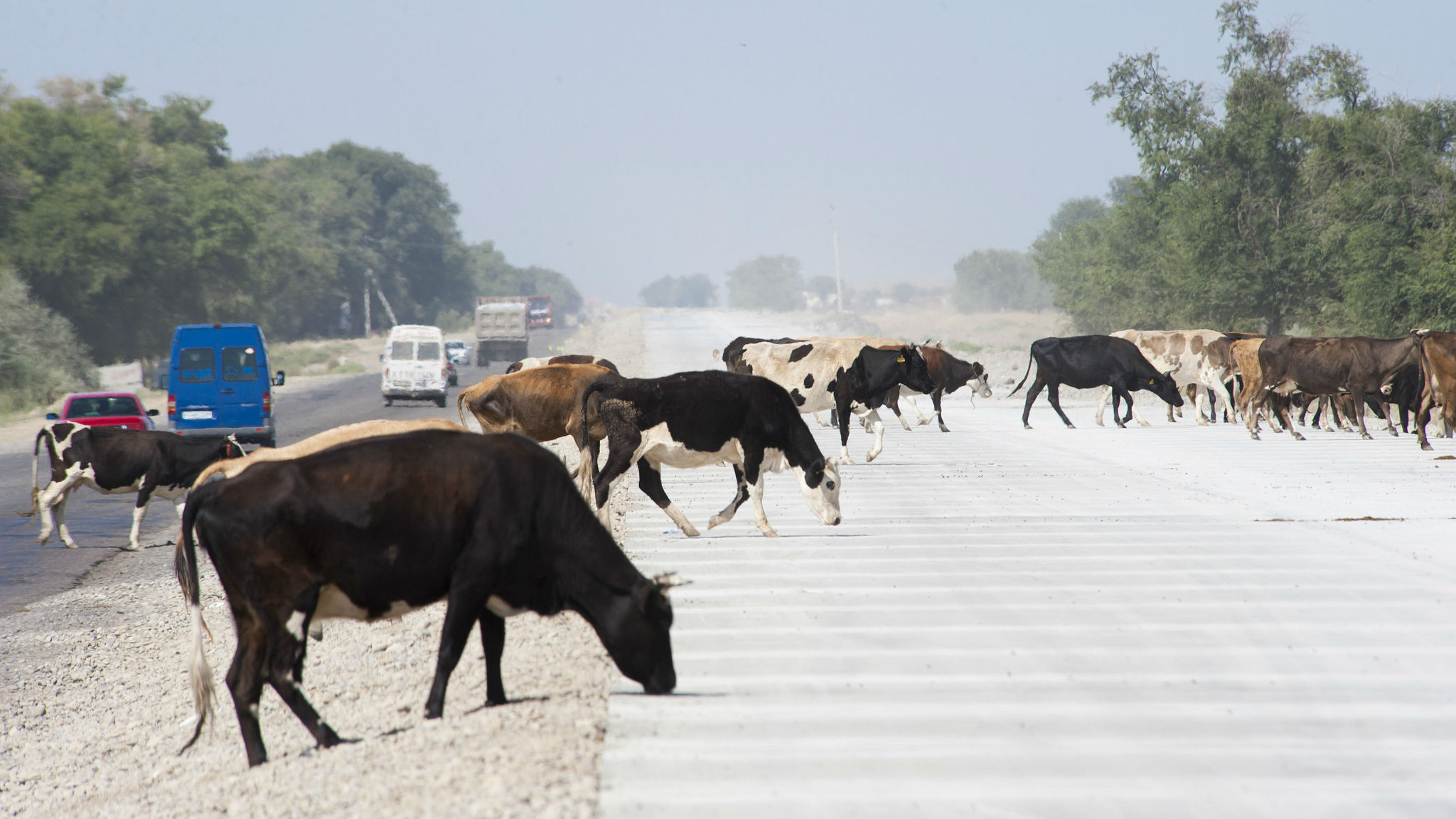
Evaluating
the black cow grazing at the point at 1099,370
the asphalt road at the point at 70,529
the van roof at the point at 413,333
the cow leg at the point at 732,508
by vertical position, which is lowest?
the asphalt road at the point at 70,529

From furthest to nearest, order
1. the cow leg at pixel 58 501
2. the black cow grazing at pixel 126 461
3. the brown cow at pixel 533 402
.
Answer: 1. the cow leg at pixel 58 501
2. the black cow grazing at pixel 126 461
3. the brown cow at pixel 533 402

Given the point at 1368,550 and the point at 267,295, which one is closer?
the point at 1368,550

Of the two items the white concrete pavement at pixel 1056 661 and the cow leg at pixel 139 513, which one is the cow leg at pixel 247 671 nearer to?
the white concrete pavement at pixel 1056 661

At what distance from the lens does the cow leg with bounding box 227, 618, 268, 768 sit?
5.82 metres

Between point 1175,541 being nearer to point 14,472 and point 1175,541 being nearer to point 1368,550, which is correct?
point 1368,550

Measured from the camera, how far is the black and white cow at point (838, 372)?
1845 centimetres

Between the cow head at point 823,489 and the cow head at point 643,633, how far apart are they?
16.8ft

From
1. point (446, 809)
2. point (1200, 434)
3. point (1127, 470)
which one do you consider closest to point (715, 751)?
point (446, 809)

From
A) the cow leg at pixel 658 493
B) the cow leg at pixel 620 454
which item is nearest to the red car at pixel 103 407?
the cow leg at pixel 658 493

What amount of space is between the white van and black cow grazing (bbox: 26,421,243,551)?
75.7 ft

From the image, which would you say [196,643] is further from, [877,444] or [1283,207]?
[1283,207]

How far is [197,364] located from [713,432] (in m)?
17.4

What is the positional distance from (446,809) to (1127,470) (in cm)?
1400

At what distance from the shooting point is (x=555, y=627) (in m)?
8.20
